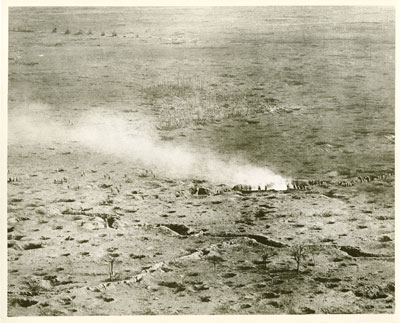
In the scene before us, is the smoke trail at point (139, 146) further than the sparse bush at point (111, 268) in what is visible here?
Yes

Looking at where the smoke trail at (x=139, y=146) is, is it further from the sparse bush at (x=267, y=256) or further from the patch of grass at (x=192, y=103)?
the sparse bush at (x=267, y=256)

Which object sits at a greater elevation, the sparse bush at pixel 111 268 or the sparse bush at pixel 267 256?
Result: the sparse bush at pixel 267 256

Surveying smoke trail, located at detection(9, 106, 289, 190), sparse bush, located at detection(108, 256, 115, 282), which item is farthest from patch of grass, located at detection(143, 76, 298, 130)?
sparse bush, located at detection(108, 256, 115, 282)

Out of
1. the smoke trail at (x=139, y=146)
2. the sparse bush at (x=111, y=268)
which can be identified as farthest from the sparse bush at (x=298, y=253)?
the sparse bush at (x=111, y=268)

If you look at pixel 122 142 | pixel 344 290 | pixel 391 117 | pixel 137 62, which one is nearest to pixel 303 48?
pixel 391 117

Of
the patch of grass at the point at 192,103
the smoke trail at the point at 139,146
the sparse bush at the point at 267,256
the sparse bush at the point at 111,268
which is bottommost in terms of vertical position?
the sparse bush at the point at 111,268

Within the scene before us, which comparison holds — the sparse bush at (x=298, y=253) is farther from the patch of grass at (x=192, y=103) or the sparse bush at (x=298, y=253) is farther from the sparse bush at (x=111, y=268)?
the sparse bush at (x=111, y=268)

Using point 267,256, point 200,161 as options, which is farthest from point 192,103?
point 267,256

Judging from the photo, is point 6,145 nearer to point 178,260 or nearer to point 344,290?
point 178,260
